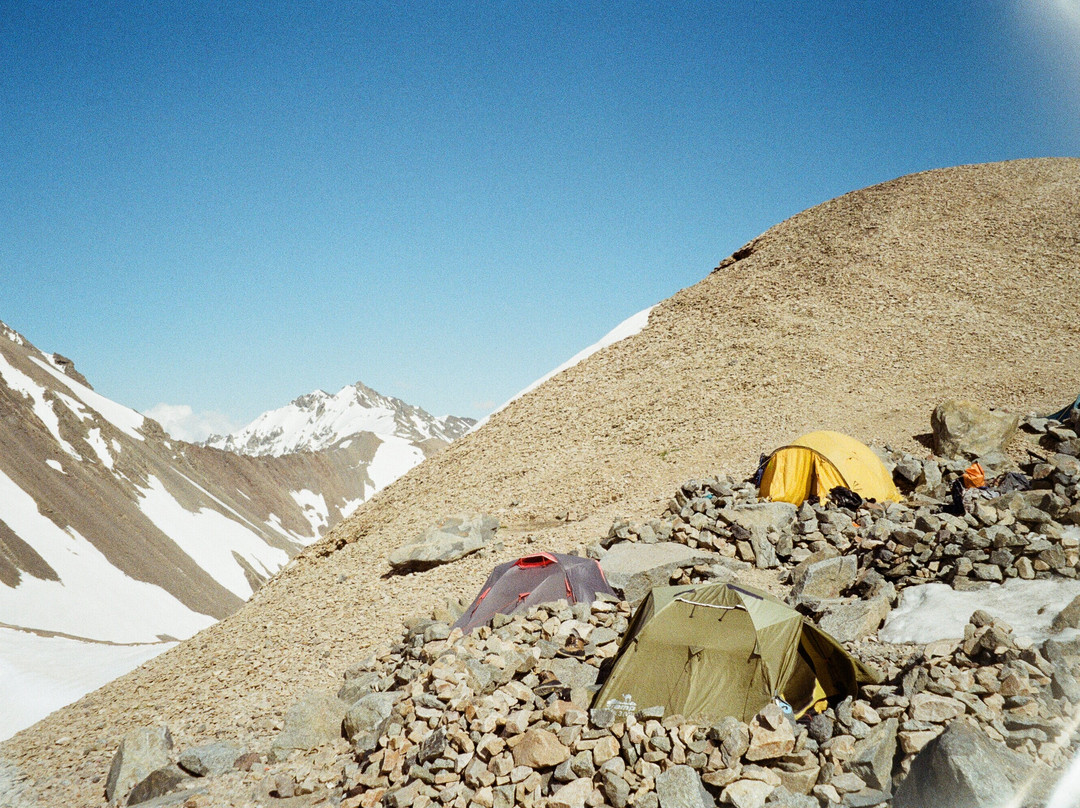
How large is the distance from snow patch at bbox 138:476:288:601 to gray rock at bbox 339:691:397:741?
358 feet

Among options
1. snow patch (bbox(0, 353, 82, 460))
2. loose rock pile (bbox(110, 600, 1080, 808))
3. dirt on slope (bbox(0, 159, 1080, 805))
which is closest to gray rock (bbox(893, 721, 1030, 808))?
loose rock pile (bbox(110, 600, 1080, 808))

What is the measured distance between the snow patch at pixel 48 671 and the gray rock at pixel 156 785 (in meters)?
19.3

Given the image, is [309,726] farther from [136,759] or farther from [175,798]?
[136,759]

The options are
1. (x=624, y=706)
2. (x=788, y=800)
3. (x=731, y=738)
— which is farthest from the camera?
(x=624, y=706)

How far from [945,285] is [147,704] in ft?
103

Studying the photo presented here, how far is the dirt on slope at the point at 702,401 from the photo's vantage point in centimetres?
1309

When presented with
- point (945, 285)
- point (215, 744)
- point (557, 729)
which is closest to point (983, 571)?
point (557, 729)

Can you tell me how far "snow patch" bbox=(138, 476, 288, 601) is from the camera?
356 feet

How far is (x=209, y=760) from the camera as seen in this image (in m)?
9.35

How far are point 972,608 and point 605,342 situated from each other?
22.9 m

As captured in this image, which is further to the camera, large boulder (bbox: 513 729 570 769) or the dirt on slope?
the dirt on slope

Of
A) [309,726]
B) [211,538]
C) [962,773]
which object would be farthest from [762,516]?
[211,538]

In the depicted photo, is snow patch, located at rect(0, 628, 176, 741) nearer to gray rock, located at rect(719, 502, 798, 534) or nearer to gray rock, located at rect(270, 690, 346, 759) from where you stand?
gray rock, located at rect(270, 690, 346, 759)

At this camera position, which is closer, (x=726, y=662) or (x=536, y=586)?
(x=726, y=662)
